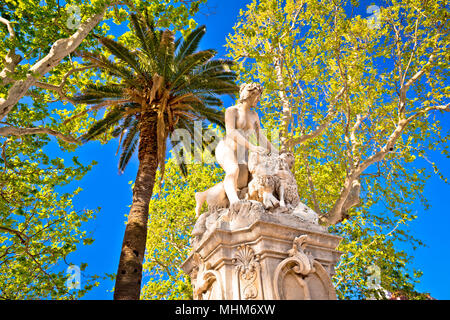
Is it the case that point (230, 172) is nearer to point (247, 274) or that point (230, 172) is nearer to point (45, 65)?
point (247, 274)

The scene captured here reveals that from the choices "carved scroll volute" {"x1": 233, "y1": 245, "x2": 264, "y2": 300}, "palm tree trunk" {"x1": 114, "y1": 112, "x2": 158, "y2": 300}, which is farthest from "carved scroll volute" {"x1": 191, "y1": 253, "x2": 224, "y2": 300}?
"palm tree trunk" {"x1": 114, "y1": 112, "x2": 158, "y2": 300}

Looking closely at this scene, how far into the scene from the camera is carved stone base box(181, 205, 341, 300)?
3447 mm

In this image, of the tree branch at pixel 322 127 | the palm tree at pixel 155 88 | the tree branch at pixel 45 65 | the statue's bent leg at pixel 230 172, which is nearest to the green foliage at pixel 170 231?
the palm tree at pixel 155 88

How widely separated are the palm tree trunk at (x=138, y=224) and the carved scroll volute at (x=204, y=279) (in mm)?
3763

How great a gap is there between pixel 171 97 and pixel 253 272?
859cm

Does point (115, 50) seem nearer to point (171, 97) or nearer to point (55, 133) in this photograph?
point (171, 97)

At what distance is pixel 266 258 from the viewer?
347 cm

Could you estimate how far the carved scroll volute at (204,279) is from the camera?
12.3 feet

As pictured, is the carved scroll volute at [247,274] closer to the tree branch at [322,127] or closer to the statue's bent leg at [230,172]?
the statue's bent leg at [230,172]

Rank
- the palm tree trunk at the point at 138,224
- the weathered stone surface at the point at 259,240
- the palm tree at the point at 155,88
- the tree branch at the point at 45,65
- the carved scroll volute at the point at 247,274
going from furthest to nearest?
the palm tree at the point at 155,88 → the palm tree trunk at the point at 138,224 → the tree branch at the point at 45,65 → the weathered stone surface at the point at 259,240 → the carved scroll volute at the point at 247,274

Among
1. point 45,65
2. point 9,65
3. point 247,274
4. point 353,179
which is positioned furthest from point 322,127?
point 9,65

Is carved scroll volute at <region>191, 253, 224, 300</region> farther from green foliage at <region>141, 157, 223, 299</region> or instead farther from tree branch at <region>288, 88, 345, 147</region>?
green foliage at <region>141, 157, 223, 299</region>

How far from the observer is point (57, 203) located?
11.6m
